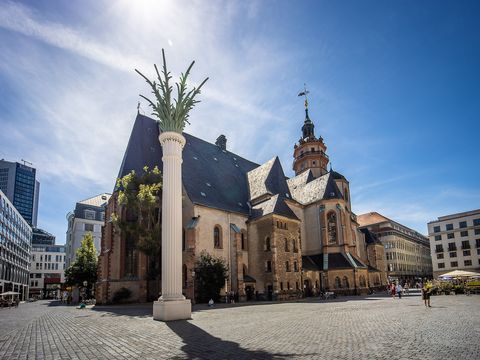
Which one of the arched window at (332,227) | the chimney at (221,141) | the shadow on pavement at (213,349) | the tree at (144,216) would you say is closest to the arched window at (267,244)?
the tree at (144,216)

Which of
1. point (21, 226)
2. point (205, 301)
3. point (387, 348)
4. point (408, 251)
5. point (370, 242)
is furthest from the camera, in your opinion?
point (408, 251)

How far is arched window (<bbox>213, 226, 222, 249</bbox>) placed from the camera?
3513 centimetres

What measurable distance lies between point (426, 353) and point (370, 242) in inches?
2170

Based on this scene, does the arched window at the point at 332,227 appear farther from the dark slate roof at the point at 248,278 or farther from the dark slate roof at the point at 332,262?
the dark slate roof at the point at 248,278

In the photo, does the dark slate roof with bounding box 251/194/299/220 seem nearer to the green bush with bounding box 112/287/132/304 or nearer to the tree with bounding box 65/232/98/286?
the green bush with bounding box 112/287/132/304

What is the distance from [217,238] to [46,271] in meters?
92.7

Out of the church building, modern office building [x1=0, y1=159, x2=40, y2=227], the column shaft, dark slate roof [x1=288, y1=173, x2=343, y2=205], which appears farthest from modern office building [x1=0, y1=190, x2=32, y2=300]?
modern office building [x1=0, y1=159, x2=40, y2=227]

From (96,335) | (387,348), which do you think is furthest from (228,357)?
(96,335)

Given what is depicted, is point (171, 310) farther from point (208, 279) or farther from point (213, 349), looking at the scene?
point (208, 279)

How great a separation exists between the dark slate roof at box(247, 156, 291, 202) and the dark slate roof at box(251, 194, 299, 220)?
2.71 metres

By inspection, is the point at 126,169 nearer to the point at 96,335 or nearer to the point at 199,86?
the point at 199,86

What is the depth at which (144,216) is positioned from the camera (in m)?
33.3

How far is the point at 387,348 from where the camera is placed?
823 cm

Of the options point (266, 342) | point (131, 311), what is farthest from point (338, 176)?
point (266, 342)
